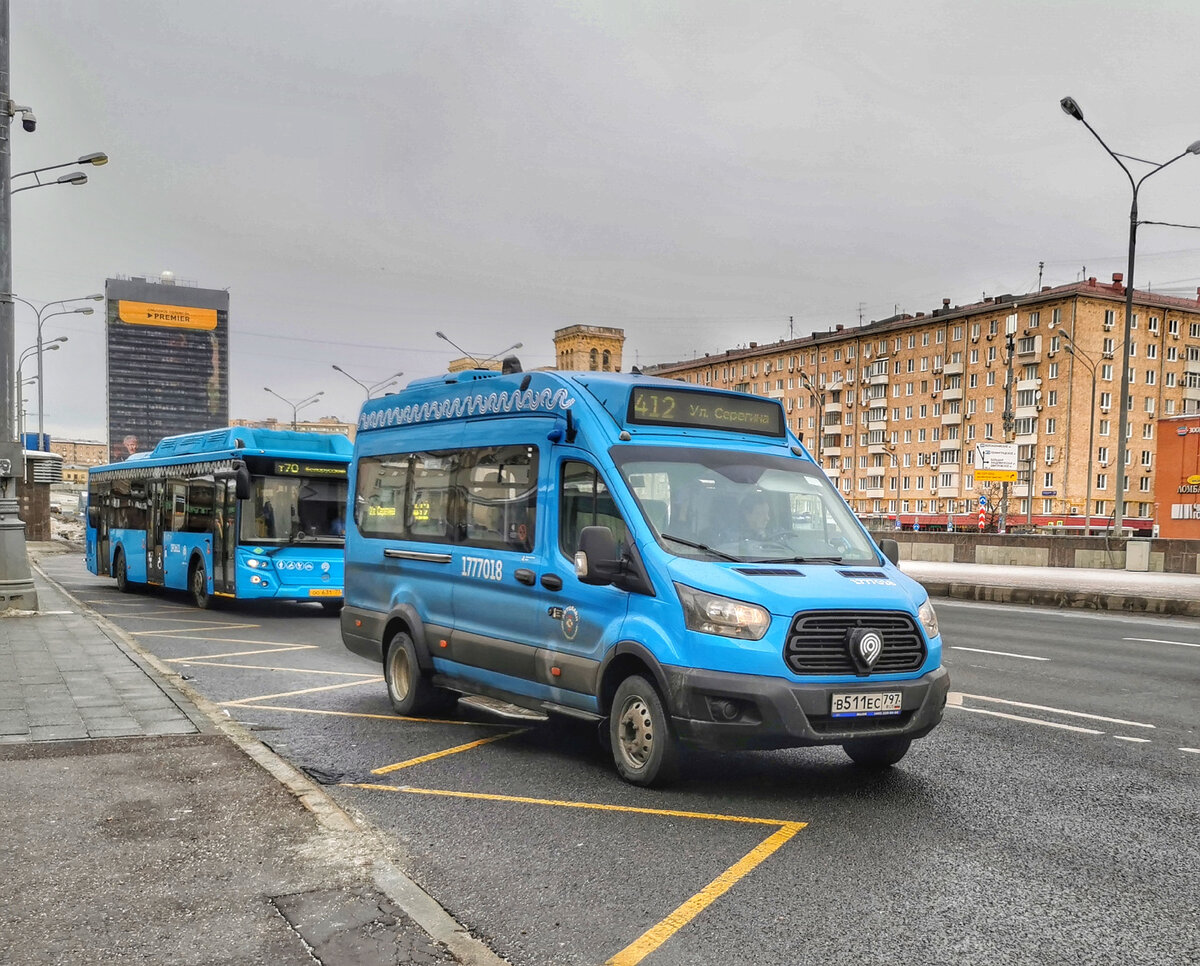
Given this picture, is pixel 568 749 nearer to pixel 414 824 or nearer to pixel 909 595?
pixel 414 824

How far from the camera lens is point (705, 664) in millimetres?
5867

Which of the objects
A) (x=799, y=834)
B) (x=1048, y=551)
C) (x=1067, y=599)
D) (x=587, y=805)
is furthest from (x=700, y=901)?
(x=1048, y=551)

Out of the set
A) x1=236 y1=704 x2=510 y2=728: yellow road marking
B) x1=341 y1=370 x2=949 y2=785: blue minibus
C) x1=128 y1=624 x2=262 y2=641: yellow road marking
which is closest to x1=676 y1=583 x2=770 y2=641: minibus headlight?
x1=341 y1=370 x2=949 y2=785: blue minibus

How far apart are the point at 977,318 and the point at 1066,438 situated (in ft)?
46.7

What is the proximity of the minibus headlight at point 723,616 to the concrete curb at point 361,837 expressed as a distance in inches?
77.0

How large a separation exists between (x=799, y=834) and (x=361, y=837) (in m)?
2.15

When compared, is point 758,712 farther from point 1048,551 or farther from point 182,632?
point 1048,551

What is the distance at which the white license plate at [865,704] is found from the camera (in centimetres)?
586

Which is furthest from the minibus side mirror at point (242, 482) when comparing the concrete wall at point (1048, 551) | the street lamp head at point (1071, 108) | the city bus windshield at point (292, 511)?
the concrete wall at point (1048, 551)

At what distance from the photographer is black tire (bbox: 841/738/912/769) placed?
6.57 metres

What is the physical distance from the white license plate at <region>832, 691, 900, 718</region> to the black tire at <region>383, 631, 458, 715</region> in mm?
3686

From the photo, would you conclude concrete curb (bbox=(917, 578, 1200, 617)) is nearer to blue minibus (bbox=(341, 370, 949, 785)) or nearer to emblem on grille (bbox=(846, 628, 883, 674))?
blue minibus (bbox=(341, 370, 949, 785))

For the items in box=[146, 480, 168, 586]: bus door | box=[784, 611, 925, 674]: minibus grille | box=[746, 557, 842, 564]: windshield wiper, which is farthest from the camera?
box=[146, 480, 168, 586]: bus door

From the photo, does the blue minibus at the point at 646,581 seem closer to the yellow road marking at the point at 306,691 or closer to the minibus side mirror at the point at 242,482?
the yellow road marking at the point at 306,691
